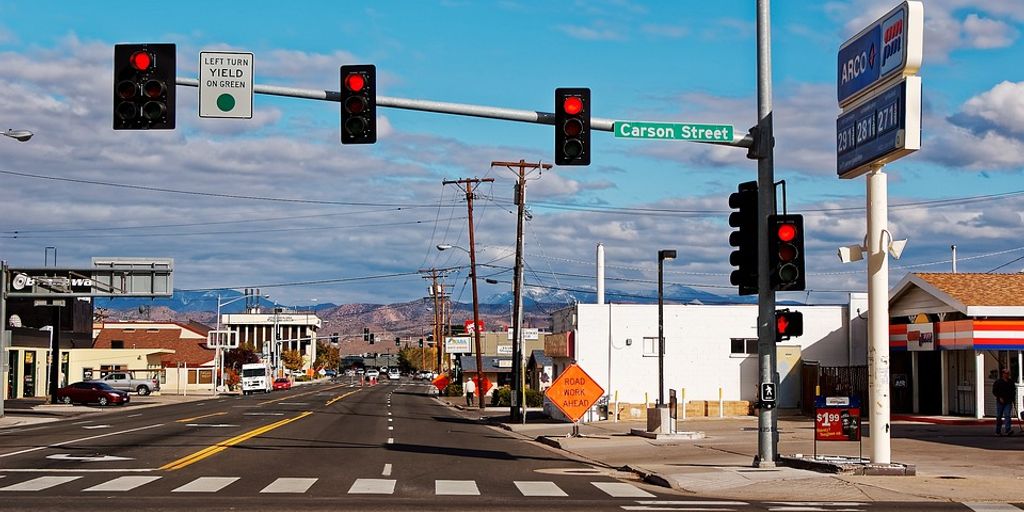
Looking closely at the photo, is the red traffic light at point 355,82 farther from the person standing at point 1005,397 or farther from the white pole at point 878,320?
the person standing at point 1005,397

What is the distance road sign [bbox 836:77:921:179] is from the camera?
1945cm

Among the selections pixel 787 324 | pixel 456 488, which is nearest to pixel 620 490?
pixel 456 488

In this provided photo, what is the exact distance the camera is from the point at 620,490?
19281 millimetres

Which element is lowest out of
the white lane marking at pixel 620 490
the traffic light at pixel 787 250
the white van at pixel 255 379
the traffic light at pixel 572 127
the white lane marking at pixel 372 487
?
the white van at pixel 255 379

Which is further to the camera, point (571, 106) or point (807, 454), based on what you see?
point (807, 454)

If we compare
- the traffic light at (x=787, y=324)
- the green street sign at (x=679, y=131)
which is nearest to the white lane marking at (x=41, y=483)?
the green street sign at (x=679, y=131)

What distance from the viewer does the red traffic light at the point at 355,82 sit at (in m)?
19.3

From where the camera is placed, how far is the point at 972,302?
40.5 meters

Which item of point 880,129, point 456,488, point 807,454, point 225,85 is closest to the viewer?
point 456,488

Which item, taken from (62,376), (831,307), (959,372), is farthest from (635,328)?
(62,376)

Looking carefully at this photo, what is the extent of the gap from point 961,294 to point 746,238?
74.7 ft

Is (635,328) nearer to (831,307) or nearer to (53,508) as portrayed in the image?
(831,307)

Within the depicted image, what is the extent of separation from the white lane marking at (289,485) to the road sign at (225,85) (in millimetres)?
5975

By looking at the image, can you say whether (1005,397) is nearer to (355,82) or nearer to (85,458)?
→ (355,82)
